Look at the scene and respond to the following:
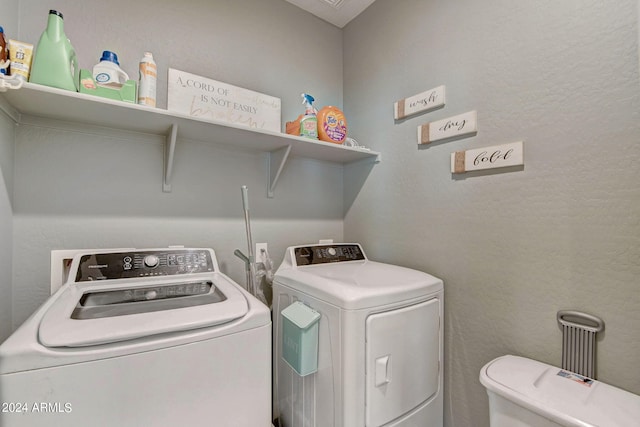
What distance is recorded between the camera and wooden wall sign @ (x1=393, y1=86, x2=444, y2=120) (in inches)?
59.6

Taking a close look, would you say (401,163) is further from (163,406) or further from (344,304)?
(163,406)

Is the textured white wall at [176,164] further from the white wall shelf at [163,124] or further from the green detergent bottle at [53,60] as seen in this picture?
the green detergent bottle at [53,60]

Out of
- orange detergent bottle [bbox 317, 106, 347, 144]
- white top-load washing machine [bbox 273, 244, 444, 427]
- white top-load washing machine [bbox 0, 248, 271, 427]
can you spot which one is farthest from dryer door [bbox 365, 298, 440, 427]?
orange detergent bottle [bbox 317, 106, 347, 144]

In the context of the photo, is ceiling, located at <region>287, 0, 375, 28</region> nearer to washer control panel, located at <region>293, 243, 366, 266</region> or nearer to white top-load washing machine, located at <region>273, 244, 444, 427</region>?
washer control panel, located at <region>293, 243, 366, 266</region>

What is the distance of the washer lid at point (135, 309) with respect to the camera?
71 cm

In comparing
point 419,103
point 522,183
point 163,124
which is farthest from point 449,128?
point 163,124

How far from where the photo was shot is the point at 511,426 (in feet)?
3.03

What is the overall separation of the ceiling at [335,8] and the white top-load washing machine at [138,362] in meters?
2.03

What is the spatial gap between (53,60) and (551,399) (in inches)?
81.5

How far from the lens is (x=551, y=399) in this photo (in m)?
0.87

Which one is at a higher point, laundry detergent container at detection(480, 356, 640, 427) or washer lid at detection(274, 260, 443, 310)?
washer lid at detection(274, 260, 443, 310)

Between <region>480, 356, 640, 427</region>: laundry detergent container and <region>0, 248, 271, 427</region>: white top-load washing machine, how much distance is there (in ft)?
2.64

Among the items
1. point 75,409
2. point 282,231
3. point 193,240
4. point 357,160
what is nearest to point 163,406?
point 75,409

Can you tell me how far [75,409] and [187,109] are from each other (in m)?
1.32
